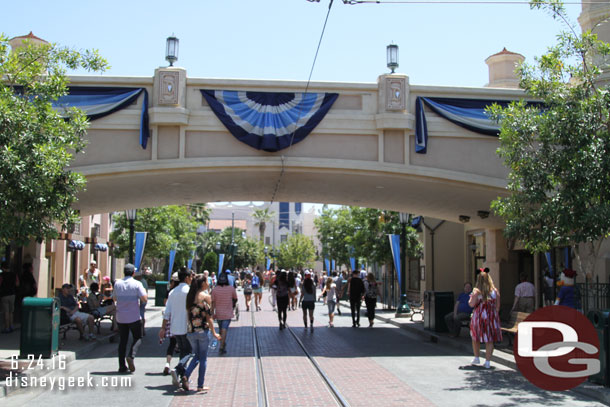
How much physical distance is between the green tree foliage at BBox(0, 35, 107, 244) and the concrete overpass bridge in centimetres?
405

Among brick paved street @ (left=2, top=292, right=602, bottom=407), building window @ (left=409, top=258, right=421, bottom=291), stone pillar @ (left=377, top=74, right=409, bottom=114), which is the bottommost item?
brick paved street @ (left=2, top=292, right=602, bottom=407)

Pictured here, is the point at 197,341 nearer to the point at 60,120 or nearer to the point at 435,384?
the point at 435,384

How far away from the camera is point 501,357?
1260cm

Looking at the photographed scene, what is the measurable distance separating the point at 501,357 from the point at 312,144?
6937mm

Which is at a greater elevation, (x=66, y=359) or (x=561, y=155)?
(x=561, y=155)

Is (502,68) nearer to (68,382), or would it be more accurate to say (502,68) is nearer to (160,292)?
(160,292)

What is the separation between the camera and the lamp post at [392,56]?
16.7m

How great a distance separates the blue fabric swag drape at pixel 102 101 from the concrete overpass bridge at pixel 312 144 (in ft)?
0.53

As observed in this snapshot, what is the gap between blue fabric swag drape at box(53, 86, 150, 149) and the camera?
15578 mm

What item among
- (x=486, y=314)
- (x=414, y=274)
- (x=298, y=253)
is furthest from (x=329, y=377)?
(x=298, y=253)

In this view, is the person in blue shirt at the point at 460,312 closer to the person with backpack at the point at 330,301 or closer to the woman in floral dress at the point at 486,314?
the woman in floral dress at the point at 486,314

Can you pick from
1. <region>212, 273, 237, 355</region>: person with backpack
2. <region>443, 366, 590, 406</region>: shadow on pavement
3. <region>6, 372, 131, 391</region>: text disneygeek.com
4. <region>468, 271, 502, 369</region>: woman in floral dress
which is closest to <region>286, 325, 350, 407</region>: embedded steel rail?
<region>443, 366, 590, 406</region>: shadow on pavement

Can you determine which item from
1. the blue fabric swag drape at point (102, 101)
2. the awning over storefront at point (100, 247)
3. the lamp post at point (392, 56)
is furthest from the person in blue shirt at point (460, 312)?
the awning over storefront at point (100, 247)

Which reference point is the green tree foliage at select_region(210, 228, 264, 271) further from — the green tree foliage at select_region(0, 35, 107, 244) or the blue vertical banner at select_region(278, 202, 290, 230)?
the green tree foliage at select_region(0, 35, 107, 244)
